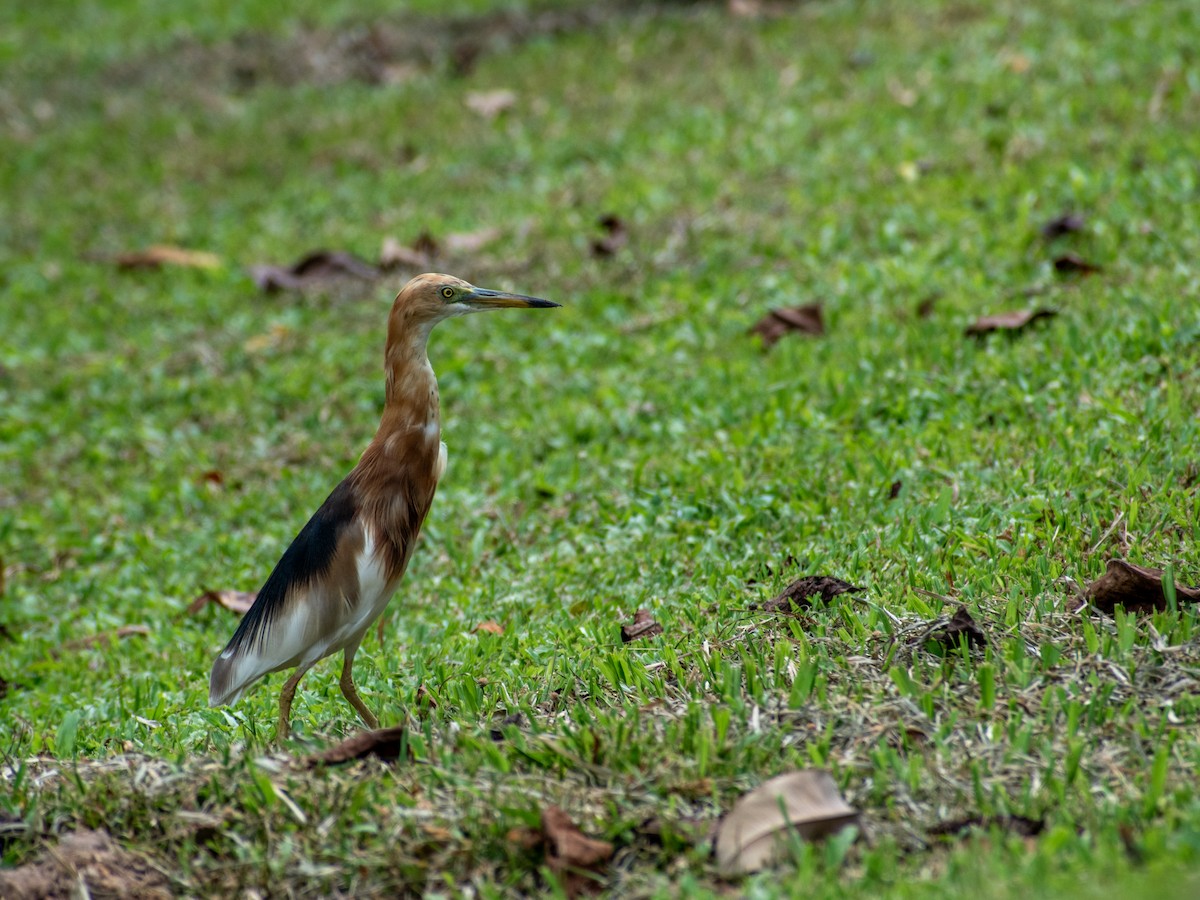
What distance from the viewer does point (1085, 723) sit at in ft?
10.8

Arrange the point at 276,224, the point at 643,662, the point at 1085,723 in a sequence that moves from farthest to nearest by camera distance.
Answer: the point at 276,224
the point at 643,662
the point at 1085,723

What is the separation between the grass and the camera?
3215mm

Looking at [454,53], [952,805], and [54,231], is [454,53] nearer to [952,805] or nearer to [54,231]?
[54,231]

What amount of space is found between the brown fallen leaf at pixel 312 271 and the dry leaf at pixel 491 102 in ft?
7.77

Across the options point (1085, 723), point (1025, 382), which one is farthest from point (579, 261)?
point (1085, 723)

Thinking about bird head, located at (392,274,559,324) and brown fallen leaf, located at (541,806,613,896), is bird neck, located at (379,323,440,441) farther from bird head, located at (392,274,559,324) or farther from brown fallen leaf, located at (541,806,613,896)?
brown fallen leaf, located at (541,806,613,896)

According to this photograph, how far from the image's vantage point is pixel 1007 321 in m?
6.15

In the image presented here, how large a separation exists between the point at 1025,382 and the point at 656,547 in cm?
176

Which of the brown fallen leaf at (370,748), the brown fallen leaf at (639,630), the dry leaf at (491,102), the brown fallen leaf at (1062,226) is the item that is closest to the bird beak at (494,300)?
the brown fallen leaf at (639,630)

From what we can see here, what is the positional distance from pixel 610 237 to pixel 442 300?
13.0 feet

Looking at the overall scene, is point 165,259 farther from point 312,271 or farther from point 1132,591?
point 1132,591

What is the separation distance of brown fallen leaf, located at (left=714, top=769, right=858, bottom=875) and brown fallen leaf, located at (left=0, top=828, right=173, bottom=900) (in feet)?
4.35

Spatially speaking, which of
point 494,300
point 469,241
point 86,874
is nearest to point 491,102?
point 469,241

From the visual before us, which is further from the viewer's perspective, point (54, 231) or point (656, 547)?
point (54, 231)
